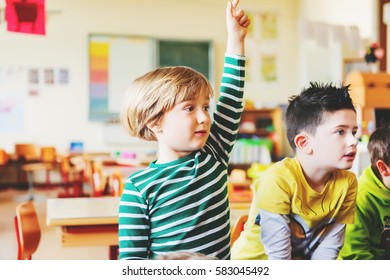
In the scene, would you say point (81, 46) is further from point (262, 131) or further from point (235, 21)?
point (235, 21)

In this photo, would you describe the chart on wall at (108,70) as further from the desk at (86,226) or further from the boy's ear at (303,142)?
the boy's ear at (303,142)

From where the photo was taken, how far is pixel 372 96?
2334 mm

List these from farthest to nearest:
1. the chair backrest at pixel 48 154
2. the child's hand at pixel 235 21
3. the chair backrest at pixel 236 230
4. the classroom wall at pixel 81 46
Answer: the classroom wall at pixel 81 46
the chair backrest at pixel 48 154
the chair backrest at pixel 236 230
the child's hand at pixel 235 21

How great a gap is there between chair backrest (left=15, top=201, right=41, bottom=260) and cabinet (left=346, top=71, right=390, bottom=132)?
1.47 metres

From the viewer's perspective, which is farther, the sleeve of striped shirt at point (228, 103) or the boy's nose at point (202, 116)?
the sleeve of striped shirt at point (228, 103)

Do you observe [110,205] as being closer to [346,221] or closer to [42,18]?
[42,18]

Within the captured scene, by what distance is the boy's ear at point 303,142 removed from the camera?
3.57 ft

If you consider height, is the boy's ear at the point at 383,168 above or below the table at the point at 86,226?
above

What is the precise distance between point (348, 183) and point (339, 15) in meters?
5.31

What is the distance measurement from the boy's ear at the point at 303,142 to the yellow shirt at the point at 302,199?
32 millimetres

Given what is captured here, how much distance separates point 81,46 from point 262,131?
8.59ft

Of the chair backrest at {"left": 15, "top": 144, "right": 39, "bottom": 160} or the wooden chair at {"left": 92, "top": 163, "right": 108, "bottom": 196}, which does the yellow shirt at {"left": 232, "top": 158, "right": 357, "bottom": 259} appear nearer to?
the wooden chair at {"left": 92, "top": 163, "right": 108, "bottom": 196}

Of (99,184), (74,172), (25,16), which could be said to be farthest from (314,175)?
(74,172)

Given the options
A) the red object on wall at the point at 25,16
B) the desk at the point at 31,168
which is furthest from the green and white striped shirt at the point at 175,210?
the desk at the point at 31,168
